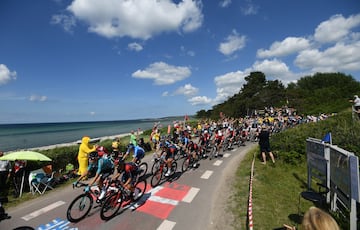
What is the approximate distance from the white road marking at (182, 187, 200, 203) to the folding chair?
18.2 feet

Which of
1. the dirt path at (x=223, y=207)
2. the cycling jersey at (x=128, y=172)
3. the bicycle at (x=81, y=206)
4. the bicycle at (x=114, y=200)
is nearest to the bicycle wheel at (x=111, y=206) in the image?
the bicycle at (x=114, y=200)

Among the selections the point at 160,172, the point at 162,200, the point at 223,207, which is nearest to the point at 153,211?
the point at 162,200

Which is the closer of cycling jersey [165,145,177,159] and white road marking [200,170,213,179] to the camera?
cycling jersey [165,145,177,159]

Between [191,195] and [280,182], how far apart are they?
141 inches

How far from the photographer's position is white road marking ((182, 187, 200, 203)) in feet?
20.8

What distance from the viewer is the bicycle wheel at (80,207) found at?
5.08 meters

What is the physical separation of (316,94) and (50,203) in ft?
205

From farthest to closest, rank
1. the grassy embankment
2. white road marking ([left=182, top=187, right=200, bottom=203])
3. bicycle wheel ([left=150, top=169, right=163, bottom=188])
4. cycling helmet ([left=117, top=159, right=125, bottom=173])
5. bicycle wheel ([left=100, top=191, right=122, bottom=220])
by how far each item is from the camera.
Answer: bicycle wheel ([left=150, top=169, right=163, bottom=188]) → white road marking ([left=182, top=187, right=200, bottom=203]) → cycling helmet ([left=117, top=159, right=125, bottom=173]) → bicycle wheel ([left=100, top=191, right=122, bottom=220]) → the grassy embankment

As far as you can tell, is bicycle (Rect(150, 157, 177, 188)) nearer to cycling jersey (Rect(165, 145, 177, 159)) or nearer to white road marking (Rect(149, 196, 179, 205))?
cycling jersey (Rect(165, 145, 177, 159))

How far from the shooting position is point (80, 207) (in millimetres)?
5199

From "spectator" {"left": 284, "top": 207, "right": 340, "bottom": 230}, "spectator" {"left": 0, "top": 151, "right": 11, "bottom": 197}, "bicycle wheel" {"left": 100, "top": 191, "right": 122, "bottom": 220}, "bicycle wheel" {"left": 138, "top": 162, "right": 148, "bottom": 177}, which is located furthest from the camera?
"bicycle wheel" {"left": 138, "top": 162, "right": 148, "bottom": 177}

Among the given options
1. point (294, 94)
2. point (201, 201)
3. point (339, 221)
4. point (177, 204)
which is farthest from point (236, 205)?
point (294, 94)

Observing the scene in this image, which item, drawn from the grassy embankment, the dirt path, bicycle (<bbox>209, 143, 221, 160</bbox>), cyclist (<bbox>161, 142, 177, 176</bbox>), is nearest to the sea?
bicycle (<bbox>209, 143, 221, 160</bbox>)

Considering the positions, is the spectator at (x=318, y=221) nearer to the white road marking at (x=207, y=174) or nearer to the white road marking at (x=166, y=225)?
the white road marking at (x=166, y=225)
